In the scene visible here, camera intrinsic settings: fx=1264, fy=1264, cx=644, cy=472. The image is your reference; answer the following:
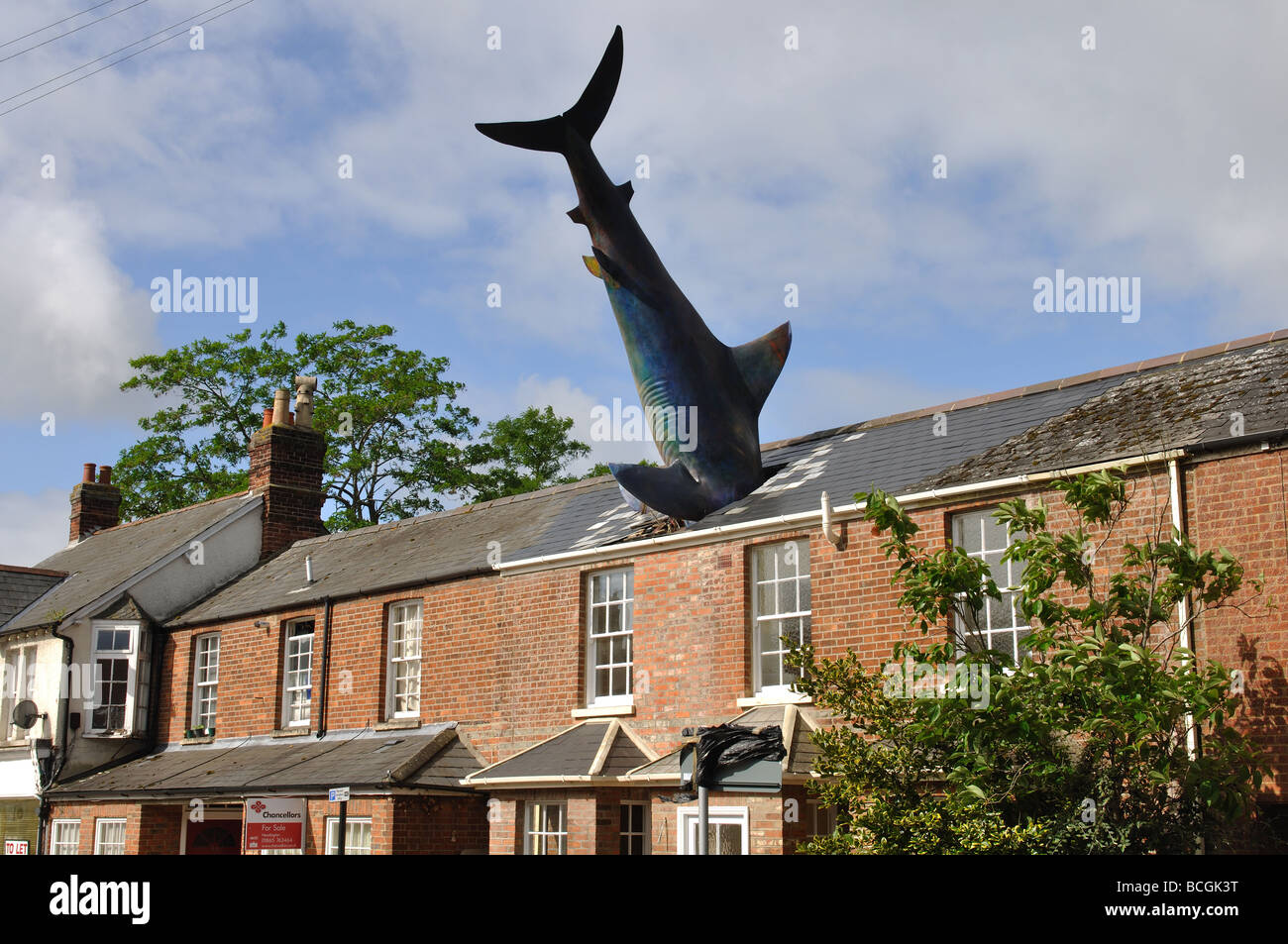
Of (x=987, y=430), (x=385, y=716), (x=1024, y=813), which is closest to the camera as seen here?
(x=1024, y=813)

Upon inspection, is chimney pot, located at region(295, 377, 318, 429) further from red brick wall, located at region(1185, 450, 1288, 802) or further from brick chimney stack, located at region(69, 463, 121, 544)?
red brick wall, located at region(1185, 450, 1288, 802)

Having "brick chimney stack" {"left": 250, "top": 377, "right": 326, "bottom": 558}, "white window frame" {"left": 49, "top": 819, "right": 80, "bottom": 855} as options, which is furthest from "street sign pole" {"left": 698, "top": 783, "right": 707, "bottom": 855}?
"brick chimney stack" {"left": 250, "top": 377, "right": 326, "bottom": 558}

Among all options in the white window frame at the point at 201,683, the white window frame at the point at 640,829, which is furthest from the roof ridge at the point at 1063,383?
the white window frame at the point at 201,683

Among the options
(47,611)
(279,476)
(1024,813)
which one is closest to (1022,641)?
(1024,813)

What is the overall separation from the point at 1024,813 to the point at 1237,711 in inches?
89.9

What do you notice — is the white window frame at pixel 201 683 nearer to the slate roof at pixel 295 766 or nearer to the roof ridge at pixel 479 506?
the slate roof at pixel 295 766

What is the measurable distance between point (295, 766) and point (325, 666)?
207 cm

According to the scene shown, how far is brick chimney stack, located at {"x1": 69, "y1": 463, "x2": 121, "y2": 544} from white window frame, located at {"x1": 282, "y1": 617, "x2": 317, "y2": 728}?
43.3 feet

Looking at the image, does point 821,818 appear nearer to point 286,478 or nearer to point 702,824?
point 702,824

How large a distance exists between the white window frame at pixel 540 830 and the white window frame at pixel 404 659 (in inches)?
161

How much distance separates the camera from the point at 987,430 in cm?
1588

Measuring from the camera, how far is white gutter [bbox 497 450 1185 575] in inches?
513

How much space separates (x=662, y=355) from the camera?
18.4 meters
